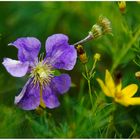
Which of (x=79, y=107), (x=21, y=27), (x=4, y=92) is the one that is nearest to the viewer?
(x=79, y=107)

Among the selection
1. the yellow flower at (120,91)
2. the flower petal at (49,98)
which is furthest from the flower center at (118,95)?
the flower petal at (49,98)

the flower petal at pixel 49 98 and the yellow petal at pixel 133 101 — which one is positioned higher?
the flower petal at pixel 49 98

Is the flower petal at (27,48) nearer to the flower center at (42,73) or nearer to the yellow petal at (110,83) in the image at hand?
the flower center at (42,73)

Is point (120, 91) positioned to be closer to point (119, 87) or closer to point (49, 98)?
point (119, 87)

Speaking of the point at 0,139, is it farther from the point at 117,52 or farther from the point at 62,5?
the point at 62,5

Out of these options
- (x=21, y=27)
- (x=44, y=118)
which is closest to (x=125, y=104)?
(x=44, y=118)

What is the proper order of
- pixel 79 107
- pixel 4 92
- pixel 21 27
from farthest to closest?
pixel 21 27 → pixel 4 92 → pixel 79 107
